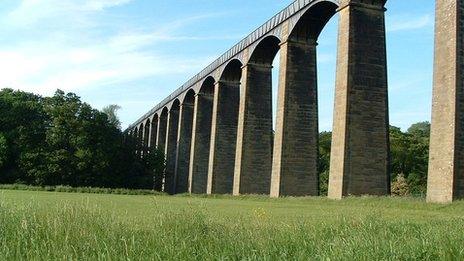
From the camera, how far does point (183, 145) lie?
52.2 m

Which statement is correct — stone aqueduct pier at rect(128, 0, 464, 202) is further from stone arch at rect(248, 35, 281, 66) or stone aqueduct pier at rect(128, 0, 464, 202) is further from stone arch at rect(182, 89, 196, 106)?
stone arch at rect(182, 89, 196, 106)

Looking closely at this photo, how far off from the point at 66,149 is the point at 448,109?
3900 cm

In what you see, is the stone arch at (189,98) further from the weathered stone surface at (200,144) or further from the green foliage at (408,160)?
the green foliage at (408,160)

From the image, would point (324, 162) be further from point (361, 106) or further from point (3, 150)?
point (361, 106)

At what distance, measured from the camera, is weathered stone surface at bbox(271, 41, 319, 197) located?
29.5 m

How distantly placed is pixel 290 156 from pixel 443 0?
12.5 m

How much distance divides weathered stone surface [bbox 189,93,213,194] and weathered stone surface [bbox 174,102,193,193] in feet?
17.4

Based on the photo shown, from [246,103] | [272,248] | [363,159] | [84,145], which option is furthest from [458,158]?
[84,145]

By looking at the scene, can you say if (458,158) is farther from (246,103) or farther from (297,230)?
(246,103)

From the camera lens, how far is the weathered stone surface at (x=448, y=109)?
1833 centimetres

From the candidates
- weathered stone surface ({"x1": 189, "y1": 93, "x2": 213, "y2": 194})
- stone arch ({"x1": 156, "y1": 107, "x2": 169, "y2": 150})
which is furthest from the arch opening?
stone arch ({"x1": 156, "y1": 107, "x2": 169, "y2": 150})

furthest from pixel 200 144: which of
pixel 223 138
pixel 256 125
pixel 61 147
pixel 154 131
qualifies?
pixel 154 131

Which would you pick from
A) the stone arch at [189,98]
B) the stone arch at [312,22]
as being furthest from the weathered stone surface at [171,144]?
the stone arch at [312,22]

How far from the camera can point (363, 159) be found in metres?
23.8
